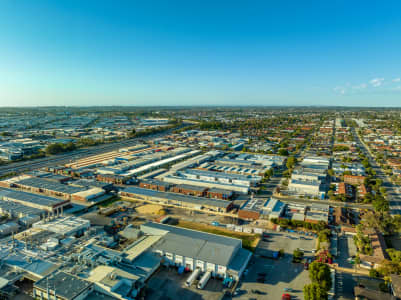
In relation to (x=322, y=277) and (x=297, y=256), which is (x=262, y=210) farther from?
(x=322, y=277)

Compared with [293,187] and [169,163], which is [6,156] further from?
[293,187]

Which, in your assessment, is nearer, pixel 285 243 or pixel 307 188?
pixel 285 243

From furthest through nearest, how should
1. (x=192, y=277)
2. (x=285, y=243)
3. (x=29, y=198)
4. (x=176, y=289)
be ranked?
(x=29, y=198) < (x=285, y=243) < (x=192, y=277) < (x=176, y=289)

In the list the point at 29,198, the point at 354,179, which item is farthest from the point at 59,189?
the point at 354,179

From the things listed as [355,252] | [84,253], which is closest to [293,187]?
[355,252]

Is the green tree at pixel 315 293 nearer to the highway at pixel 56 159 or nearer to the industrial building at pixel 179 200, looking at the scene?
the industrial building at pixel 179 200

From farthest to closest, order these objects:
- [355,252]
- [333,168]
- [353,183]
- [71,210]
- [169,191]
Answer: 1. [333,168]
2. [353,183]
3. [169,191]
4. [71,210]
5. [355,252]
